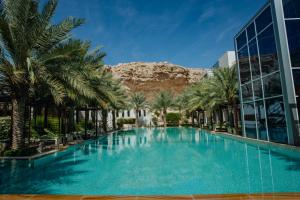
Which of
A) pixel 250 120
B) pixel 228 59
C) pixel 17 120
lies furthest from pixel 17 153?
pixel 228 59

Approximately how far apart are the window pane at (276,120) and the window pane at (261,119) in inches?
22.4

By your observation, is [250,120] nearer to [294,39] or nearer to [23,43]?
[294,39]

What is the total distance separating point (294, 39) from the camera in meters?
12.7

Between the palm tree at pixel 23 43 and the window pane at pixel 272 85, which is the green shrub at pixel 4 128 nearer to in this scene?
the palm tree at pixel 23 43

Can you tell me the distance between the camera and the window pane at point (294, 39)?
12500 millimetres

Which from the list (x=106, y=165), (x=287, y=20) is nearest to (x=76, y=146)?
(x=106, y=165)

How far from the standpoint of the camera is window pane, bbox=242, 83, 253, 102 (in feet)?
55.7

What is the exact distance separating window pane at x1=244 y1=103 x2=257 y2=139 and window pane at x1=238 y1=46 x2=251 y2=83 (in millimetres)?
1953

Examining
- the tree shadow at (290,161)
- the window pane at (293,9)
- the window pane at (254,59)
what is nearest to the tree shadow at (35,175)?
the tree shadow at (290,161)

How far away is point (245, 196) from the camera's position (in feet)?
16.6

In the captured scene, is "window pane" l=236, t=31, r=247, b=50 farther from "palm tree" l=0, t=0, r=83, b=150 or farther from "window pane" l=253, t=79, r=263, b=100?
"palm tree" l=0, t=0, r=83, b=150

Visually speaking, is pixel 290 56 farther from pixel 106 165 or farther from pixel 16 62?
pixel 16 62

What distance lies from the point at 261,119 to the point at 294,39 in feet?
17.1

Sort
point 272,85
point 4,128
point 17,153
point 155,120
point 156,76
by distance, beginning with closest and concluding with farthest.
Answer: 1. point 17,153
2. point 272,85
3. point 4,128
4. point 155,120
5. point 156,76
